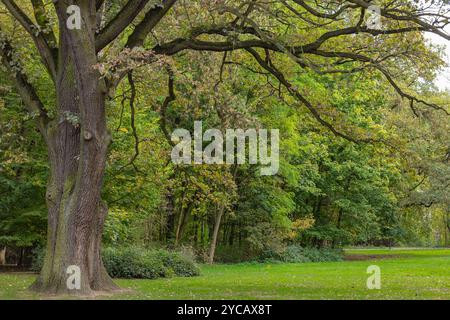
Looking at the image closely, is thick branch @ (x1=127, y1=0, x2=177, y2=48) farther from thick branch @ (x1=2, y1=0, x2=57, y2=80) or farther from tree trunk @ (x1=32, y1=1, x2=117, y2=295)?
thick branch @ (x1=2, y1=0, x2=57, y2=80)

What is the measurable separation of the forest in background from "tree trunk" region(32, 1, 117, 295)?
59 cm

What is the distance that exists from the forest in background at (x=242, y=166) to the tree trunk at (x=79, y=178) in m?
0.59

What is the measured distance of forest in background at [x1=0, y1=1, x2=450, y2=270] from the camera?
1683cm

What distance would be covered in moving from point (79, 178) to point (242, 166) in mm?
22870

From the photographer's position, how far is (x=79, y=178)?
13.7 meters

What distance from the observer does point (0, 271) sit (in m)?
24.9

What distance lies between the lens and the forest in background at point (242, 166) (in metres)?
16.8

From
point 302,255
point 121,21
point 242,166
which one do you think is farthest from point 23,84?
point 302,255

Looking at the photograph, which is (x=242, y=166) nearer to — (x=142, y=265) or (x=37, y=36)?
(x=142, y=265)

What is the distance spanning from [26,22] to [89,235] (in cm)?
529

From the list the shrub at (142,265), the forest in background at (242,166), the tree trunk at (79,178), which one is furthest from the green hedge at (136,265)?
the tree trunk at (79,178)

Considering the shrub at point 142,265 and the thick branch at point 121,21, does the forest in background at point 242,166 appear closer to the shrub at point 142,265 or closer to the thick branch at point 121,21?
the thick branch at point 121,21

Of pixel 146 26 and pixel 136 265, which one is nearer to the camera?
pixel 146 26
